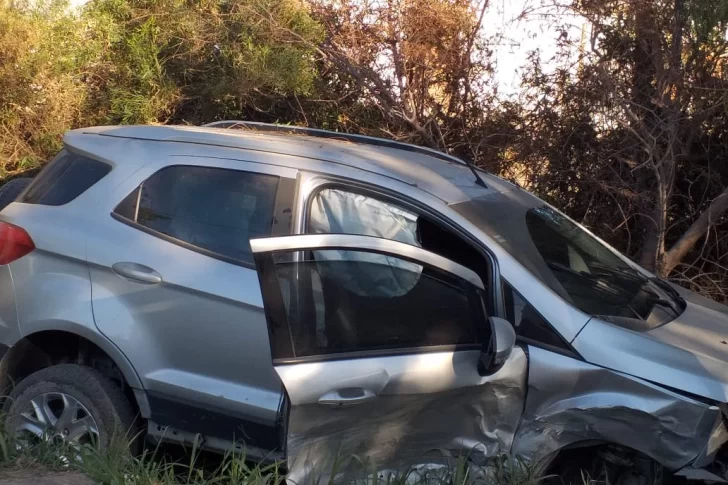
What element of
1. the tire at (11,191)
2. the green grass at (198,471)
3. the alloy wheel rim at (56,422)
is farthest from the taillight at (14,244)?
the green grass at (198,471)

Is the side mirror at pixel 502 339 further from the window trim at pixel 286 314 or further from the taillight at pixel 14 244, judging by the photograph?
the taillight at pixel 14 244

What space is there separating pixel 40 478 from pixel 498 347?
6.77ft

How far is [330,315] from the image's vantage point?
316cm

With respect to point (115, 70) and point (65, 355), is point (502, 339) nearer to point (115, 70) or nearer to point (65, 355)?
point (65, 355)

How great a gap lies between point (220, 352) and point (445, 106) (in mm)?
5247

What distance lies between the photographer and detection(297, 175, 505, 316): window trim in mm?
3322

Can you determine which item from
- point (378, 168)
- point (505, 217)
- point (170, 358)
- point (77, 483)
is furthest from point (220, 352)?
point (505, 217)

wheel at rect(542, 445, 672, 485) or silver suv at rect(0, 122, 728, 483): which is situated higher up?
silver suv at rect(0, 122, 728, 483)

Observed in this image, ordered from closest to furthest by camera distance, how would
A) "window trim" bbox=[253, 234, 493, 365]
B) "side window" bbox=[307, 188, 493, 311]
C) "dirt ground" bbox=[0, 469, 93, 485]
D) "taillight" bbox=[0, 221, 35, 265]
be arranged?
"window trim" bbox=[253, 234, 493, 365], "dirt ground" bbox=[0, 469, 93, 485], "side window" bbox=[307, 188, 493, 311], "taillight" bbox=[0, 221, 35, 265]

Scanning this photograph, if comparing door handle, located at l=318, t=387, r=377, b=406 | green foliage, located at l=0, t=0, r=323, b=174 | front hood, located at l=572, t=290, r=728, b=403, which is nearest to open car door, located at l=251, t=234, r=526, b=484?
door handle, located at l=318, t=387, r=377, b=406

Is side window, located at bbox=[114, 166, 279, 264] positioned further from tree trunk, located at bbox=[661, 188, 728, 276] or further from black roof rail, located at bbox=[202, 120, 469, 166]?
tree trunk, located at bbox=[661, 188, 728, 276]

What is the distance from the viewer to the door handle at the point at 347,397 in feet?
9.92

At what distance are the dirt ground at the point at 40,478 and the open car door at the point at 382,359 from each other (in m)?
1.01

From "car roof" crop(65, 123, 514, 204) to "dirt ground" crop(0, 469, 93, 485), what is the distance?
171 cm
